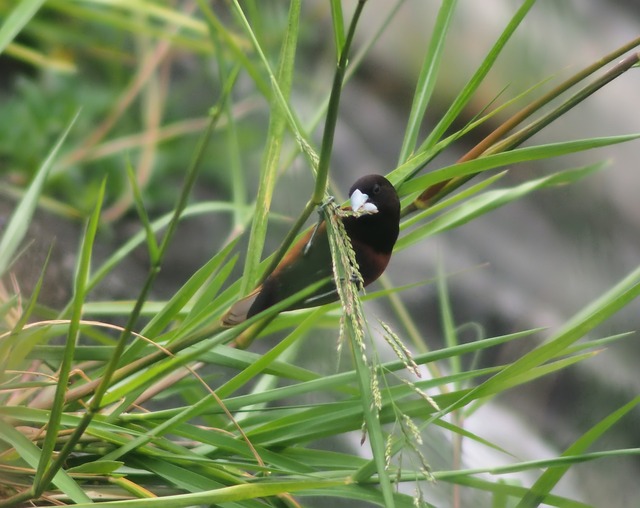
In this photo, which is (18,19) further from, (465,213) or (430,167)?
(430,167)

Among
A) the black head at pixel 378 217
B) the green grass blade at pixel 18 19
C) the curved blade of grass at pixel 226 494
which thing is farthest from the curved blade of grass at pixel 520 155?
the green grass blade at pixel 18 19

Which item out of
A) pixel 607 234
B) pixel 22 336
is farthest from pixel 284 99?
pixel 607 234

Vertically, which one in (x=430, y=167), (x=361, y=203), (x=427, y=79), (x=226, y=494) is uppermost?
(x=430, y=167)

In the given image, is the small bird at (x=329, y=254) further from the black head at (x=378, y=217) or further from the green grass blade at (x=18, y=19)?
the green grass blade at (x=18, y=19)

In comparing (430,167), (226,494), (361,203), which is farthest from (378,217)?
(430,167)

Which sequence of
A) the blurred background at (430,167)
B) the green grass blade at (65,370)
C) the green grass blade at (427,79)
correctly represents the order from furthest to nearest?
the blurred background at (430,167) → the green grass blade at (427,79) → the green grass blade at (65,370)

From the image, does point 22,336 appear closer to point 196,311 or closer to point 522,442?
point 196,311
